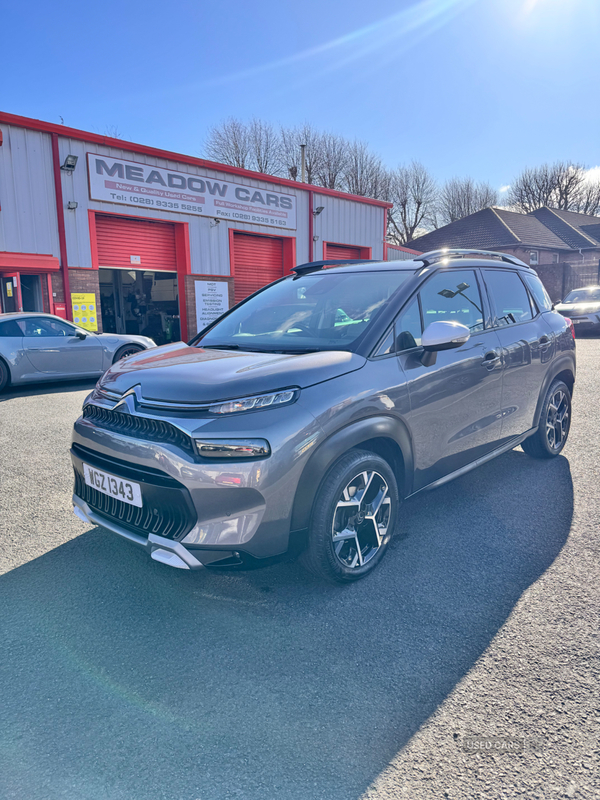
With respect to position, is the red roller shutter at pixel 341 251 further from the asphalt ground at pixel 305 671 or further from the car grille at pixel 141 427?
the car grille at pixel 141 427

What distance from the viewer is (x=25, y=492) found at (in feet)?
13.9

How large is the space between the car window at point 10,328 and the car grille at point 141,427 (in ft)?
23.4

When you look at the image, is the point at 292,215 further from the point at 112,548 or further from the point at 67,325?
the point at 112,548

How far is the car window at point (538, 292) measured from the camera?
15.4ft

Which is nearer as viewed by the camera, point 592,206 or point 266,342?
point 266,342

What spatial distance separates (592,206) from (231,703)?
72662mm

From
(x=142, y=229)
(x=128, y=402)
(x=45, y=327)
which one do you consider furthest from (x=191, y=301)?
(x=128, y=402)

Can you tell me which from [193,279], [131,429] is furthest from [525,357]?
[193,279]

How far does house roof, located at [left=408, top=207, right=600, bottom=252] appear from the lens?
40.0 m

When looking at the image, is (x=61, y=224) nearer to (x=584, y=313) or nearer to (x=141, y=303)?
(x=141, y=303)

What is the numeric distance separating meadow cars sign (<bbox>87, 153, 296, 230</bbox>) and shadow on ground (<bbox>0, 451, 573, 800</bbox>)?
45.5ft

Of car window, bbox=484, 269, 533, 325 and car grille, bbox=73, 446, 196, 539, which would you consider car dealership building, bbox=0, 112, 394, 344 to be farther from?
car grille, bbox=73, 446, 196, 539

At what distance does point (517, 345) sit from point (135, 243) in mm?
14284

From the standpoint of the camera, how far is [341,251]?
22.1 m
